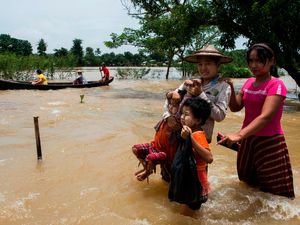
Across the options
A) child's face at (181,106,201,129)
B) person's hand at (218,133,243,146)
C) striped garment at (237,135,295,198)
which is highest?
child's face at (181,106,201,129)

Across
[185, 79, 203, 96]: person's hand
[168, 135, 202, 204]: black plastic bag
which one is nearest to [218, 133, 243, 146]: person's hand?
[168, 135, 202, 204]: black plastic bag

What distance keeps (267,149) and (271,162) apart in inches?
4.9

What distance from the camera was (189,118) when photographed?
2.79 metres

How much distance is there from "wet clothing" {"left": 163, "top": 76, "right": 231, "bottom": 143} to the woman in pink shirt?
13 centimetres

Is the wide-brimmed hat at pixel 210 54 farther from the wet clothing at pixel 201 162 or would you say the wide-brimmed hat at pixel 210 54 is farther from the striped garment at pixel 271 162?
the striped garment at pixel 271 162

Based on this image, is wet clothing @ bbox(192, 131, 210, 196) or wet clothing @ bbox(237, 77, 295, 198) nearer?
wet clothing @ bbox(192, 131, 210, 196)

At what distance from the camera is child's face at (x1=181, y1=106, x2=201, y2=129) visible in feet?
A: 9.11

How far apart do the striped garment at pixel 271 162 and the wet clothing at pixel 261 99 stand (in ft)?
0.28

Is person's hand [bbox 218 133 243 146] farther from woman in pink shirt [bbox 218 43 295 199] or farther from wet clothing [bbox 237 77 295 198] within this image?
wet clothing [bbox 237 77 295 198]

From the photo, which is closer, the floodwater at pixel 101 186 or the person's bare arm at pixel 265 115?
the person's bare arm at pixel 265 115

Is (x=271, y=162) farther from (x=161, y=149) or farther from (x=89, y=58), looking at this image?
(x=89, y=58)

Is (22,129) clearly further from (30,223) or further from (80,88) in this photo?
(80,88)

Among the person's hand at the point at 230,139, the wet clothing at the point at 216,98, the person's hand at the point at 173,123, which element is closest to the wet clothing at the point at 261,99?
the wet clothing at the point at 216,98

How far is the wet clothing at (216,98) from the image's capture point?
281 cm
